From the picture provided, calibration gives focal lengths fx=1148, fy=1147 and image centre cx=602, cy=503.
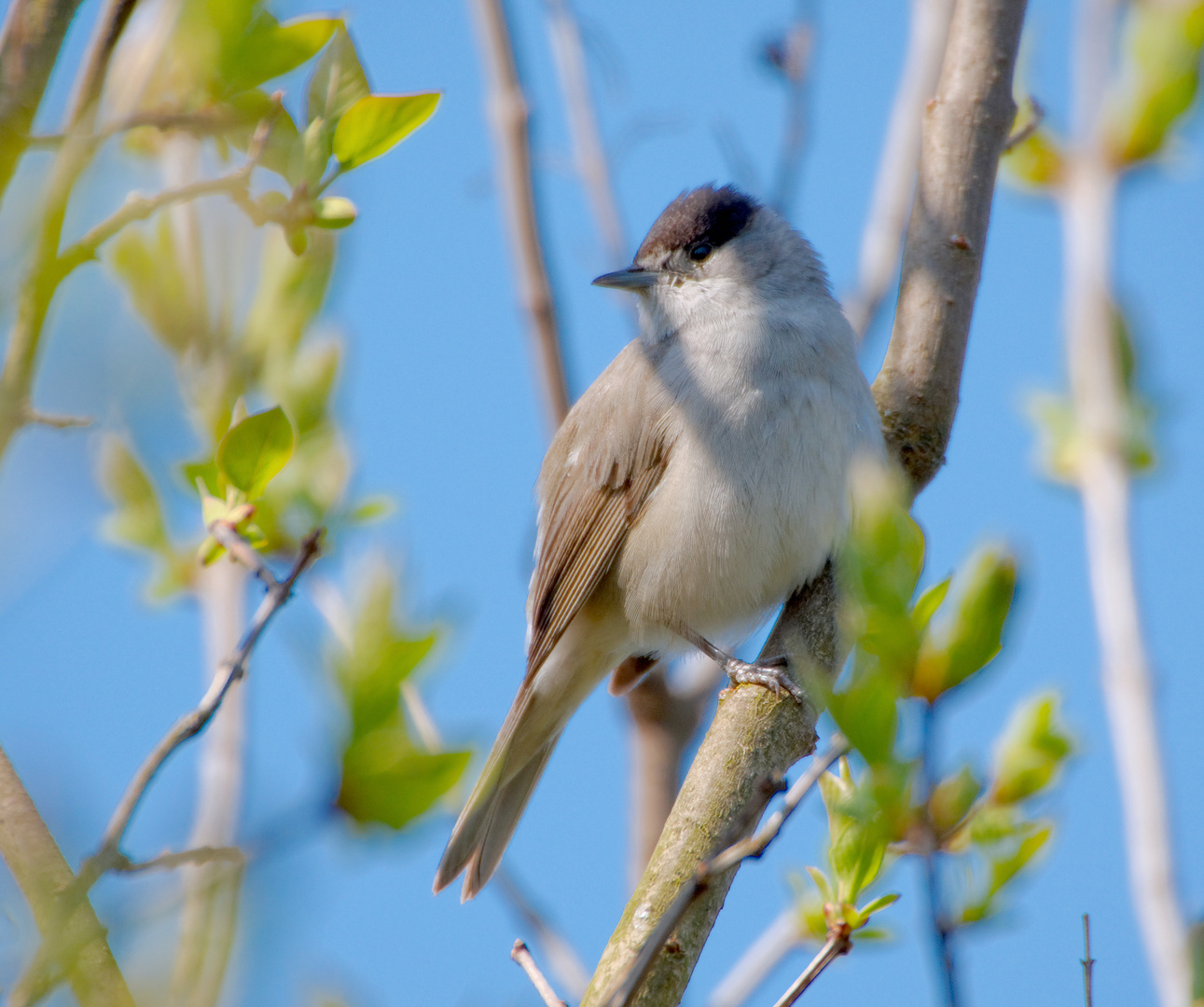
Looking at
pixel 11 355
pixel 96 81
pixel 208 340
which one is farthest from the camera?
pixel 208 340

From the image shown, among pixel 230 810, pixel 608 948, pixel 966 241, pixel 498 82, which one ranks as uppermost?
pixel 498 82

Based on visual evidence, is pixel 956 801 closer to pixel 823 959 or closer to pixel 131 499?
pixel 823 959

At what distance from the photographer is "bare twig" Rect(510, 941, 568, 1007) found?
1.70 metres

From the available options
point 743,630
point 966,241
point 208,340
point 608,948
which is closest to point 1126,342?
point 966,241

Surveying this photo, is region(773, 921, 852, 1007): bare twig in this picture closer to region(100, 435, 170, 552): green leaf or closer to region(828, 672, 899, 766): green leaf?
region(828, 672, 899, 766): green leaf

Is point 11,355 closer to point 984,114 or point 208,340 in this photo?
point 208,340

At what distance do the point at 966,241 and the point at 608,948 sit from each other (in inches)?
77.4

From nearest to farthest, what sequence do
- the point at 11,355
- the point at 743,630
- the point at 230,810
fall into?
the point at 11,355 < the point at 230,810 < the point at 743,630

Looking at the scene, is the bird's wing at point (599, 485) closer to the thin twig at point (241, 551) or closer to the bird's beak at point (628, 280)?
the bird's beak at point (628, 280)

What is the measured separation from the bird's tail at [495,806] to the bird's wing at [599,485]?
21 centimetres

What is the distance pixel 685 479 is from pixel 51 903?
2.73 meters

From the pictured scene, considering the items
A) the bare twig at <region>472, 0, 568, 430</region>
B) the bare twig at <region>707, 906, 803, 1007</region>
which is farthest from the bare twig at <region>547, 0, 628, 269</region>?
the bare twig at <region>707, 906, 803, 1007</region>

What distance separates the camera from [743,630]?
13.0 feet

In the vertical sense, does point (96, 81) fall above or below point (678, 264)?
below
